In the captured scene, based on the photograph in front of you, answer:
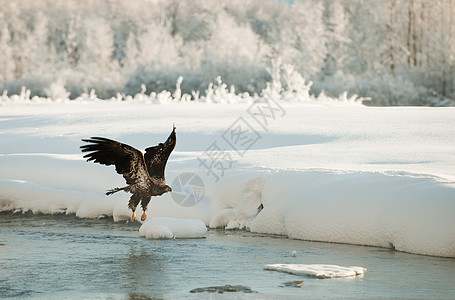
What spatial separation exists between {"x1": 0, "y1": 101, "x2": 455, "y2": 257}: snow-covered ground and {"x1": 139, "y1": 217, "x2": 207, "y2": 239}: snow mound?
0.04m

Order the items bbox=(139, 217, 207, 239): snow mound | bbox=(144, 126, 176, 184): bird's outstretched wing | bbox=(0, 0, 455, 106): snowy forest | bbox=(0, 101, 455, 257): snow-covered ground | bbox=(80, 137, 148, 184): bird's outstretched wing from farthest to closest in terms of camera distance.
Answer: bbox=(0, 0, 455, 106): snowy forest
bbox=(139, 217, 207, 239): snow mound
bbox=(0, 101, 455, 257): snow-covered ground
bbox=(144, 126, 176, 184): bird's outstretched wing
bbox=(80, 137, 148, 184): bird's outstretched wing

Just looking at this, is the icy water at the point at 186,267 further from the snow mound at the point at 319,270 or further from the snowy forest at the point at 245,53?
the snowy forest at the point at 245,53

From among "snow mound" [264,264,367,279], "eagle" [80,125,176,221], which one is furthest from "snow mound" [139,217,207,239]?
"snow mound" [264,264,367,279]

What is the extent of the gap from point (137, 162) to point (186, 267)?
1163 mm

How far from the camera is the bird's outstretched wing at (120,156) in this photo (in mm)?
7699

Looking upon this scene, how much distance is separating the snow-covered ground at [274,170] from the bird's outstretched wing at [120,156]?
150 cm

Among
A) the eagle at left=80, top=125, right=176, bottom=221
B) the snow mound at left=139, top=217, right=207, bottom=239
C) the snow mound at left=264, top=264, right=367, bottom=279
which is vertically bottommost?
the snow mound at left=139, top=217, right=207, bottom=239

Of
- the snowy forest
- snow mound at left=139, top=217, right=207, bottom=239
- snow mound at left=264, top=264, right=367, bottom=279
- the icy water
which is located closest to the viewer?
the icy water

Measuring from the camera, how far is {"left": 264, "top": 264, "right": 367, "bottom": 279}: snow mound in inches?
279

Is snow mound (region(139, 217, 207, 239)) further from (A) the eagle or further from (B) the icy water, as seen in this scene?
(A) the eagle

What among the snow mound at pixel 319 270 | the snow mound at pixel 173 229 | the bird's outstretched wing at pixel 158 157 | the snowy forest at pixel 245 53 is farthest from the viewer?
the snowy forest at pixel 245 53

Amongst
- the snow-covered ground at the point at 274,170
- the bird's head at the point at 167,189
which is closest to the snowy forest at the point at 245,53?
the snow-covered ground at the point at 274,170

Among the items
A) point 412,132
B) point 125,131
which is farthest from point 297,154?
point 125,131

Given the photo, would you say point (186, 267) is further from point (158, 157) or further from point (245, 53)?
point (245, 53)
